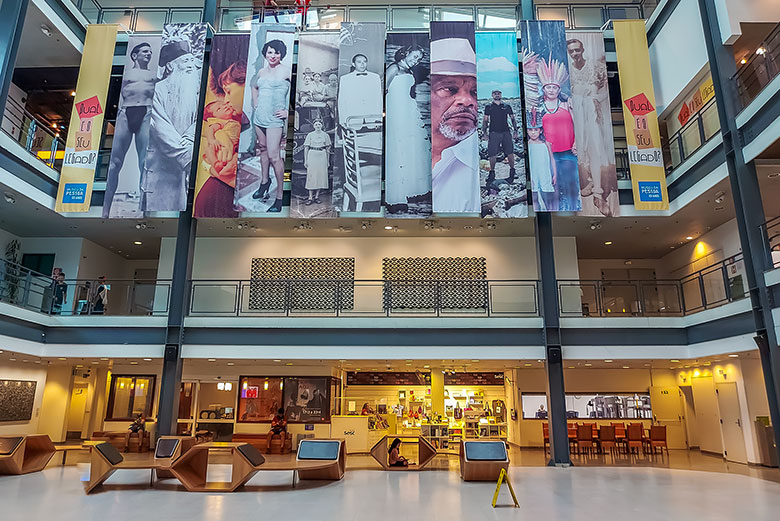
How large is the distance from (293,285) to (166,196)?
13.3 feet

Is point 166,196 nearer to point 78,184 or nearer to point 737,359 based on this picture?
point 78,184

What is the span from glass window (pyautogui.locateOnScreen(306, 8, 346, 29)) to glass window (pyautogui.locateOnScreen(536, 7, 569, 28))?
21.9 ft

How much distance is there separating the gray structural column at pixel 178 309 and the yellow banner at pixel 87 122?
251 cm

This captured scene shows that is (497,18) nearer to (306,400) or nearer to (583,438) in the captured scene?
(583,438)

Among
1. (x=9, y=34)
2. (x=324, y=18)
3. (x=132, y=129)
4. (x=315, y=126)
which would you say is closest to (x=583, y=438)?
(x=315, y=126)

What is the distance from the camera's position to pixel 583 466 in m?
12.5

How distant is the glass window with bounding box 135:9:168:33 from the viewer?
15.7m

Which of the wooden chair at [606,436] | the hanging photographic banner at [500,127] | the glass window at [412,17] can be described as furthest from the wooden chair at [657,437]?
the glass window at [412,17]

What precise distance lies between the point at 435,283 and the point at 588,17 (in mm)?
9515

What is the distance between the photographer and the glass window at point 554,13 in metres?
15.9

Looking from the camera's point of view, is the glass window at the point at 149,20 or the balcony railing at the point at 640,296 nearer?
the balcony railing at the point at 640,296

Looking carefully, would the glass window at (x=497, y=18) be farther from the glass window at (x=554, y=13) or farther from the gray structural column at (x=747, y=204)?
the gray structural column at (x=747, y=204)

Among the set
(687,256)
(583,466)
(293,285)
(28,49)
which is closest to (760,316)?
(583,466)

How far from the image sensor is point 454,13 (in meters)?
16.2
